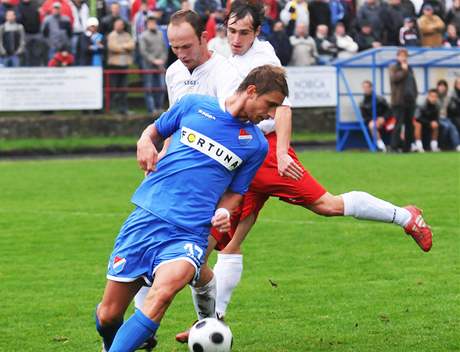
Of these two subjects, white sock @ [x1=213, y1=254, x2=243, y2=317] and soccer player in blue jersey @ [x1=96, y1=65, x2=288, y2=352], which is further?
white sock @ [x1=213, y1=254, x2=243, y2=317]

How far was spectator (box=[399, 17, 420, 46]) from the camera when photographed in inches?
1252

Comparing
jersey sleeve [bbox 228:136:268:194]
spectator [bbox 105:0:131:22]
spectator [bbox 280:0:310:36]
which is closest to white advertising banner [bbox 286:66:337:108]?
spectator [bbox 280:0:310:36]

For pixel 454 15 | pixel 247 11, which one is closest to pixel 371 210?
pixel 247 11

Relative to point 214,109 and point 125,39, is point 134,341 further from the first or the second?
point 125,39

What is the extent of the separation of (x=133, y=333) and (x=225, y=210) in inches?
36.3

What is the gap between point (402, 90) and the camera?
A: 1111 inches

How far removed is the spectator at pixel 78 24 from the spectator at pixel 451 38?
33.4ft

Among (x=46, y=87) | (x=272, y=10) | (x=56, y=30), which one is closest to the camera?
(x=46, y=87)

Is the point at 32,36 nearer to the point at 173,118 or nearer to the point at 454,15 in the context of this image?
the point at 454,15

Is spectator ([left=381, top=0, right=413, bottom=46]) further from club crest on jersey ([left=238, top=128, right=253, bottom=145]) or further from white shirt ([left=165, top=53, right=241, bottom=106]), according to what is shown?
club crest on jersey ([left=238, top=128, right=253, bottom=145])

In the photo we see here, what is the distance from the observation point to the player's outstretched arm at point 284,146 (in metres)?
8.27

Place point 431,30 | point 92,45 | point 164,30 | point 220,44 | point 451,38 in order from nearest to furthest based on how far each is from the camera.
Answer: point 220,44, point 92,45, point 164,30, point 431,30, point 451,38

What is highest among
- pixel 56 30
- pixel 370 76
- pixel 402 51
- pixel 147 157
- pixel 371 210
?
pixel 147 157

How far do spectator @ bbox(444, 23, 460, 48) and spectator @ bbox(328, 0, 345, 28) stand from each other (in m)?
3.03
